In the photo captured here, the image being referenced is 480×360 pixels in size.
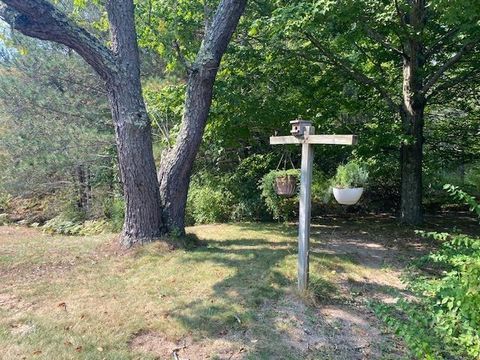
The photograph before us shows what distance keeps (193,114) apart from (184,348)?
129 inches

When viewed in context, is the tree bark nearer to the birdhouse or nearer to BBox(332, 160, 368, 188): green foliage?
the birdhouse

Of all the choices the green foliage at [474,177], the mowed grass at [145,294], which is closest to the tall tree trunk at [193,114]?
the mowed grass at [145,294]

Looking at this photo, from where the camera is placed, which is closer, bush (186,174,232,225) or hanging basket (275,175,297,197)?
hanging basket (275,175,297,197)

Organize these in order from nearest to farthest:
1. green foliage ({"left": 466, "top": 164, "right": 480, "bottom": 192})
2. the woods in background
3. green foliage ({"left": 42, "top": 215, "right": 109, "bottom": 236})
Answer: the woods in background
green foliage ({"left": 42, "top": 215, "right": 109, "bottom": 236})
green foliage ({"left": 466, "top": 164, "right": 480, "bottom": 192})

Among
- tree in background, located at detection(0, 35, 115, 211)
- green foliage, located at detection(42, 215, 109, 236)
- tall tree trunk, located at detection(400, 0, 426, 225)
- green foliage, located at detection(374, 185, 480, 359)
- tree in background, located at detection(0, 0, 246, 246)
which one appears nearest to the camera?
green foliage, located at detection(374, 185, 480, 359)

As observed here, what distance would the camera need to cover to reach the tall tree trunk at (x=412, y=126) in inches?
261

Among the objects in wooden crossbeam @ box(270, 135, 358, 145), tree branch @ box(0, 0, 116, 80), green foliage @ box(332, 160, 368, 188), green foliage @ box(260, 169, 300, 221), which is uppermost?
tree branch @ box(0, 0, 116, 80)

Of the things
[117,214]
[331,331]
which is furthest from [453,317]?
[117,214]

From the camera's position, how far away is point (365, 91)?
7.34m

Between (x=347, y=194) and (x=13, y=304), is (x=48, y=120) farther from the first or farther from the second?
(x=347, y=194)

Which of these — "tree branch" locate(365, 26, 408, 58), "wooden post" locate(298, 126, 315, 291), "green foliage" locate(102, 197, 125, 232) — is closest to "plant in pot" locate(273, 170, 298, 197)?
"wooden post" locate(298, 126, 315, 291)

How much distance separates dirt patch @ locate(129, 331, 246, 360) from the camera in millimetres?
2947

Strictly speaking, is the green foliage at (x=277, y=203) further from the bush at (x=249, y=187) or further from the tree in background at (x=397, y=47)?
the tree in background at (x=397, y=47)

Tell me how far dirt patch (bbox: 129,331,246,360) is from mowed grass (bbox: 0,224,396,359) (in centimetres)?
2
